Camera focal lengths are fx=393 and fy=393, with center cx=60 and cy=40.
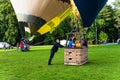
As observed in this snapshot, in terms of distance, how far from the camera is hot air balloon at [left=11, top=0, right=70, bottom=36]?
15.3 metres

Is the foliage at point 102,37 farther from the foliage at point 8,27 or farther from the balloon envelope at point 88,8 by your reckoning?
the balloon envelope at point 88,8

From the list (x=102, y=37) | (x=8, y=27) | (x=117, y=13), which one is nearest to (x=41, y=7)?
(x=8, y=27)

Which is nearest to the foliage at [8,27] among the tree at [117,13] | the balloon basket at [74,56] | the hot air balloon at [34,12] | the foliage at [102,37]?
the foliage at [102,37]

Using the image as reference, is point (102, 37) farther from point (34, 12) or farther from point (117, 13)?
point (34, 12)

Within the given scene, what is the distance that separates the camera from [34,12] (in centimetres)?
1538

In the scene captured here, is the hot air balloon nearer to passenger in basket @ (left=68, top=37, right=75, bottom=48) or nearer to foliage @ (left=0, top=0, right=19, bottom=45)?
passenger in basket @ (left=68, top=37, right=75, bottom=48)

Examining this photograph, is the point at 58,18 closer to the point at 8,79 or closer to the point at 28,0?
the point at 28,0

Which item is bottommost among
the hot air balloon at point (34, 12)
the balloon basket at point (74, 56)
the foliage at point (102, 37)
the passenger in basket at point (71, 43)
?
the balloon basket at point (74, 56)

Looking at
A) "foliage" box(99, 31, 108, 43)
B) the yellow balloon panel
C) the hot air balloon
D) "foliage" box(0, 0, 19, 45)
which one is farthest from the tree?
the hot air balloon

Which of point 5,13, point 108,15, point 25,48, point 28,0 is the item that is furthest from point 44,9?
point 108,15

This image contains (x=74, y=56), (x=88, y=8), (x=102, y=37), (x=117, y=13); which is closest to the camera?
(x=88, y=8)

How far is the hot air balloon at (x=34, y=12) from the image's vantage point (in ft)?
50.2

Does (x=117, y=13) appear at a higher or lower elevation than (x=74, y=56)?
higher

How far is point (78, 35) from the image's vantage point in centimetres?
1781
